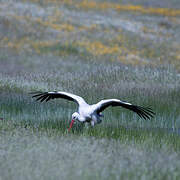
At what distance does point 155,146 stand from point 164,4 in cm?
3406

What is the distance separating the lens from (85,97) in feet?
37.2

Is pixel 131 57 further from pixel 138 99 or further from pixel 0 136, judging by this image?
pixel 0 136

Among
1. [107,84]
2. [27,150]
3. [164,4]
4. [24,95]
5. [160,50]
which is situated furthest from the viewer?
[164,4]

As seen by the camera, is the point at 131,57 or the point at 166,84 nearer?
the point at 166,84

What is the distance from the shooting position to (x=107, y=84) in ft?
39.8

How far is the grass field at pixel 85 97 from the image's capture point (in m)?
5.99

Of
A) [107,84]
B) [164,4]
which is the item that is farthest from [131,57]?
[164,4]

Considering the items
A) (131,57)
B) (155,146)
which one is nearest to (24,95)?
(155,146)

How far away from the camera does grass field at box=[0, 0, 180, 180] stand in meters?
5.99

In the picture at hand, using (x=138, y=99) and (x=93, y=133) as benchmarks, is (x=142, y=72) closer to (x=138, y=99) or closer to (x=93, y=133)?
(x=138, y=99)

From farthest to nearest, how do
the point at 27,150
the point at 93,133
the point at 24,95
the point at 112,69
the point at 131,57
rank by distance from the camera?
the point at 131,57
the point at 112,69
the point at 24,95
the point at 93,133
the point at 27,150

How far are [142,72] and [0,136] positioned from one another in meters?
6.71

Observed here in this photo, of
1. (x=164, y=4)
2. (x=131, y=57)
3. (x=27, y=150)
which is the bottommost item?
(x=27, y=150)

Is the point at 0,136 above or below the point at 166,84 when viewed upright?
below
